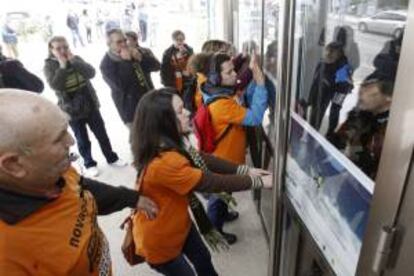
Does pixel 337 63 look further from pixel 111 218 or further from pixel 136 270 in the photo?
pixel 111 218

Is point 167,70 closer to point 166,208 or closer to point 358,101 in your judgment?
point 166,208

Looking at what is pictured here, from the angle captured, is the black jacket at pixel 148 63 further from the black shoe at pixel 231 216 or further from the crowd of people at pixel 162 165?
the black shoe at pixel 231 216

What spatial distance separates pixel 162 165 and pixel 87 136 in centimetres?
259

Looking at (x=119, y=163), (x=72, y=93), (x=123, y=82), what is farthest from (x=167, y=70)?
(x=119, y=163)

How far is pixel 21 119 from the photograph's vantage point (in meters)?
0.90

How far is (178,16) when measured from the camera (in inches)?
276

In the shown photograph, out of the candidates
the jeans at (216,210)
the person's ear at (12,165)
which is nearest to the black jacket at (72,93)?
the jeans at (216,210)

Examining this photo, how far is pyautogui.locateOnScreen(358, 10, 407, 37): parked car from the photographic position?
0.75 m

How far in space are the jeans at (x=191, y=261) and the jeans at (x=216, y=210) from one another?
1.94 feet

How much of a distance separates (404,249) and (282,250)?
97cm

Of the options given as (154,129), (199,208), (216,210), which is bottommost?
(216,210)

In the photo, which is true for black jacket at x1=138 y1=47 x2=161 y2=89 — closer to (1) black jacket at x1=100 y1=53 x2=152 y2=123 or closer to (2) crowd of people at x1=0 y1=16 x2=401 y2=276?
(1) black jacket at x1=100 y1=53 x2=152 y2=123

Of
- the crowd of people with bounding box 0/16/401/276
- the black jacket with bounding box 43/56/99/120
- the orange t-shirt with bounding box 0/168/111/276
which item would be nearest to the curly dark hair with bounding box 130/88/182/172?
the crowd of people with bounding box 0/16/401/276

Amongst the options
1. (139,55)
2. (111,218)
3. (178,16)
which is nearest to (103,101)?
(178,16)
